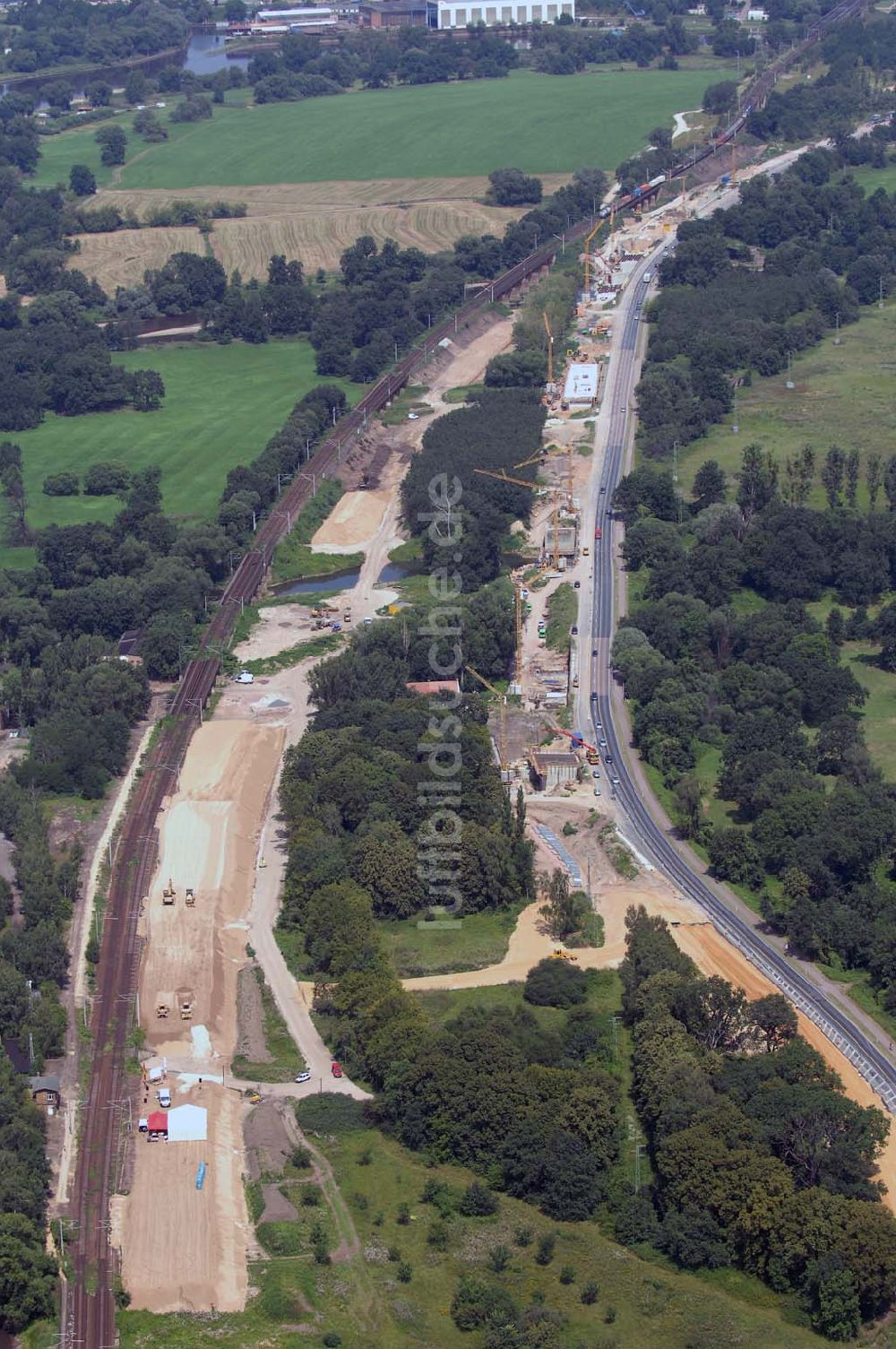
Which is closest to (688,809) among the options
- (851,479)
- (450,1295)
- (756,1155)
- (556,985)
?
(556,985)

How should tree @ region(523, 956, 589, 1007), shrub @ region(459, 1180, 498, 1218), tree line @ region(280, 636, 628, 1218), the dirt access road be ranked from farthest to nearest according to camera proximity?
1. the dirt access road
2. tree @ region(523, 956, 589, 1007)
3. tree line @ region(280, 636, 628, 1218)
4. shrub @ region(459, 1180, 498, 1218)

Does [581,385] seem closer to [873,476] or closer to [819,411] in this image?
[819,411]

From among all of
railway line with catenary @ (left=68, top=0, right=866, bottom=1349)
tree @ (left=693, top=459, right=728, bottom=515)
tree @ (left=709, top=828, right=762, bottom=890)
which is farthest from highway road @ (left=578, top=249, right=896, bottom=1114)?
tree @ (left=693, top=459, right=728, bottom=515)

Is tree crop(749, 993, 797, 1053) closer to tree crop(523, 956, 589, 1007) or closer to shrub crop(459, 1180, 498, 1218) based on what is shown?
tree crop(523, 956, 589, 1007)

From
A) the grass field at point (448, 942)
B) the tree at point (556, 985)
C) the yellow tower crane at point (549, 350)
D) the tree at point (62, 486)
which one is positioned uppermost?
the yellow tower crane at point (549, 350)

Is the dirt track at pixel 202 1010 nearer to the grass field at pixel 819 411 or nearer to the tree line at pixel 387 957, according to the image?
the tree line at pixel 387 957

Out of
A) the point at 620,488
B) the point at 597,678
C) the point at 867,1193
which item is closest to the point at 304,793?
the point at 597,678

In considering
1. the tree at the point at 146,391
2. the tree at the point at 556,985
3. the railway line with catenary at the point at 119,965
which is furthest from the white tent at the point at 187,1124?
the tree at the point at 146,391
